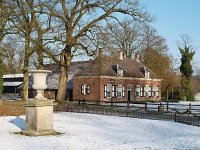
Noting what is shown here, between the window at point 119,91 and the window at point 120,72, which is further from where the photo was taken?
the window at point 119,91

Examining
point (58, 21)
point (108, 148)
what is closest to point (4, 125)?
point (108, 148)

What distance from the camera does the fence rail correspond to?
23891 millimetres

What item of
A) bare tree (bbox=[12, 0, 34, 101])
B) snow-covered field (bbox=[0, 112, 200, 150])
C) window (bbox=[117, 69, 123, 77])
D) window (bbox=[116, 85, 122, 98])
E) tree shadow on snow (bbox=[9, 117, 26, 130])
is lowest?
snow-covered field (bbox=[0, 112, 200, 150])

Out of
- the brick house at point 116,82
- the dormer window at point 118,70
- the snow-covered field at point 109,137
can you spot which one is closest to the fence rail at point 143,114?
the snow-covered field at point 109,137

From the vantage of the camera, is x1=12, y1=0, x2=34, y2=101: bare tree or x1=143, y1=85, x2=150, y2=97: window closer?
x1=12, y1=0, x2=34, y2=101: bare tree

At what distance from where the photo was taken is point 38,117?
16703 millimetres

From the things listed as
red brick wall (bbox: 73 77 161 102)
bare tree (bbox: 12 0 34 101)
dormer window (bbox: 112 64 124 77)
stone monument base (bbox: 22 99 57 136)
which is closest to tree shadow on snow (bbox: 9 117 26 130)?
stone monument base (bbox: 22 99 57 136)

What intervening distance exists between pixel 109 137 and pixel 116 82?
1467 inches

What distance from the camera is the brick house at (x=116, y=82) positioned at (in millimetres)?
51531

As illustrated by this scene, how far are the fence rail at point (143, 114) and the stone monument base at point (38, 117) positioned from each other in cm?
1028

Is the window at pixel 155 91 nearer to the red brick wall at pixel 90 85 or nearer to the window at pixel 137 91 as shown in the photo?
the window at pixel 137 91

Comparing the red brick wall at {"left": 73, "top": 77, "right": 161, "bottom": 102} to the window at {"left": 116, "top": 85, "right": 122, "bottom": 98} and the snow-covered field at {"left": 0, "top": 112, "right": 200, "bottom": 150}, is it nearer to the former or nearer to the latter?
the window at {"left": 116, "top": 85, "right": 122, "bottom": 98}

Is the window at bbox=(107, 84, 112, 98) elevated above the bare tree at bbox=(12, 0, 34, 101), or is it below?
below

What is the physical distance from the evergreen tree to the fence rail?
3625cm
